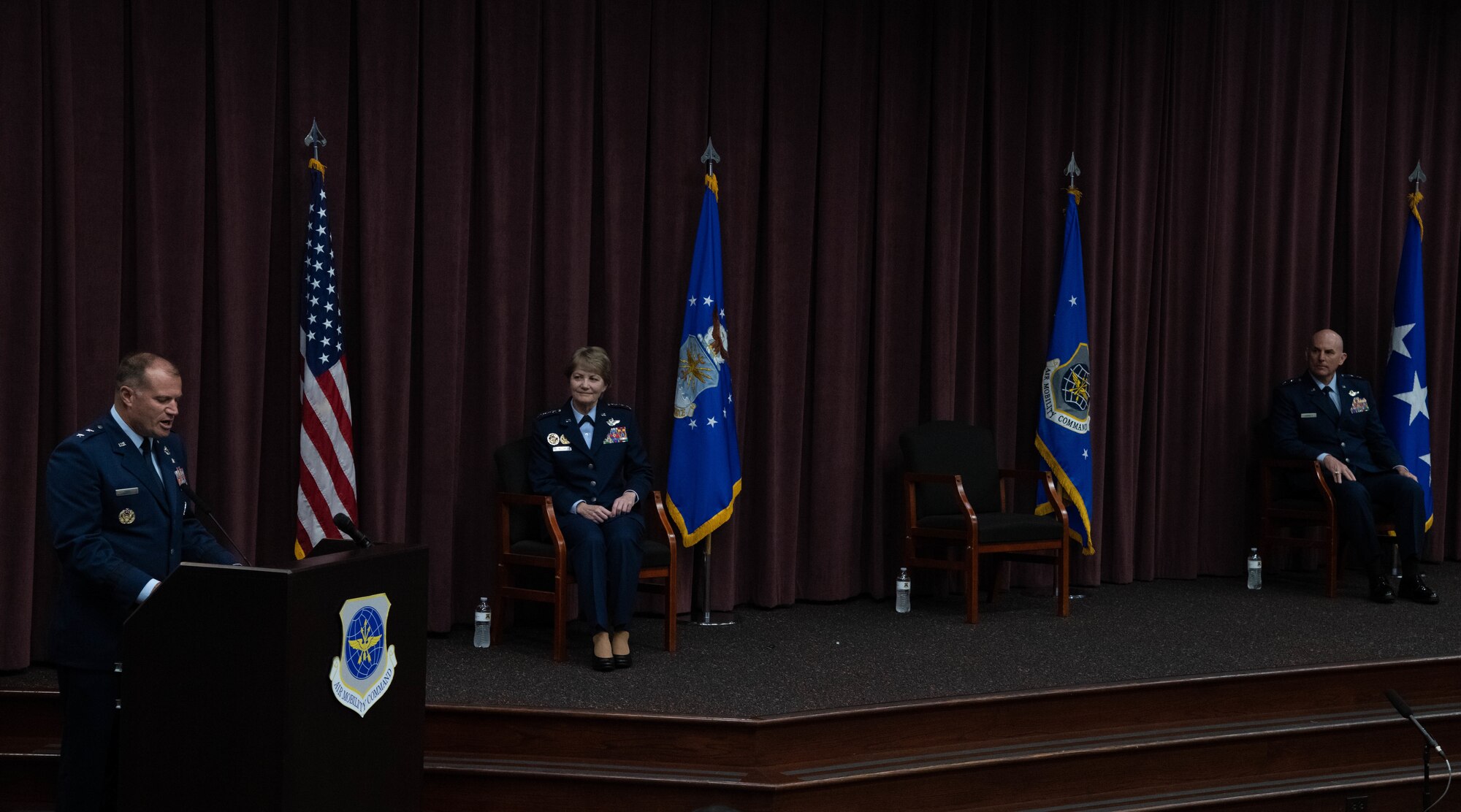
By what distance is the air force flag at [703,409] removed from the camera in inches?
203

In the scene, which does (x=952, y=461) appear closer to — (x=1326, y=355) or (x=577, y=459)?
(x=577, y=459)

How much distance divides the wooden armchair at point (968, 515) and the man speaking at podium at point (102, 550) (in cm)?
321

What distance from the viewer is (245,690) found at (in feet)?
8.16

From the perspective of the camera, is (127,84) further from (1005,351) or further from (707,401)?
(1005,351)

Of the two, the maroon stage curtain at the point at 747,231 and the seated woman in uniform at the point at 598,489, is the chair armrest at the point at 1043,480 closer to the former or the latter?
the maroon stage curtain at the point at 747,231

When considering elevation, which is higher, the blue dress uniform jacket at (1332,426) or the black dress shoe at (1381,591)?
the blue dress uniform jacket at (1332,426)

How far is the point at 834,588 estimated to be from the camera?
5691 millimetres

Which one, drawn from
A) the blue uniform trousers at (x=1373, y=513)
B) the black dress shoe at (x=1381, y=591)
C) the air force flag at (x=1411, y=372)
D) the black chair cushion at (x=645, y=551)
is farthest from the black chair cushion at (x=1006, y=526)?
the air force flag at (x=1411, y=372)

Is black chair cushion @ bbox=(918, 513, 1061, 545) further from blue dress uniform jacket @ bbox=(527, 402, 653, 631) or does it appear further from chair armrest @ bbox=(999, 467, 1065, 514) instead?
blue dress uniform jacket @ bbox=(527, 402, 653, 631)

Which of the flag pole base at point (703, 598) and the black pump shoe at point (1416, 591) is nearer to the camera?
the flag pole base at point (703, 598)

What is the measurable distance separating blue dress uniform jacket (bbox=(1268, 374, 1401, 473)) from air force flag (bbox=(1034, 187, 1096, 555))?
1018 millimetres

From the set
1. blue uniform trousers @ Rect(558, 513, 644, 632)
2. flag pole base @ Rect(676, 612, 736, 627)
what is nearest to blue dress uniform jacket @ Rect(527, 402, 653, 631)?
blue uniform trousers @ Rect(558, 513, 644, 632)

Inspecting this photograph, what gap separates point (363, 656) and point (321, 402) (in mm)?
2042

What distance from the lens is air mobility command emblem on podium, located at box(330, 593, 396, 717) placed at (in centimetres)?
266
